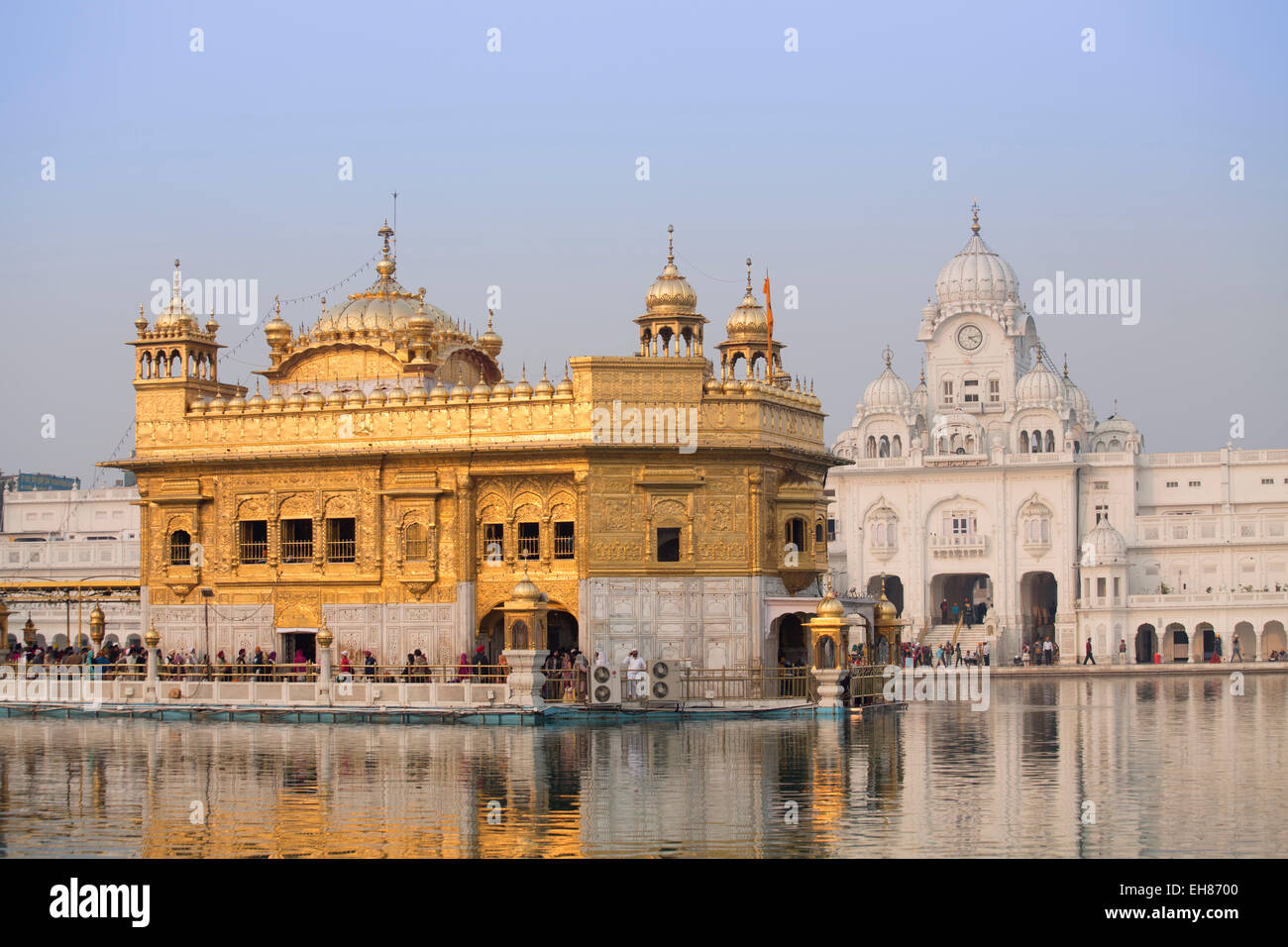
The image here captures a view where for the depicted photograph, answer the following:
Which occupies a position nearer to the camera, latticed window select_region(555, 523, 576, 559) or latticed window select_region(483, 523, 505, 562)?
latticed window select_region(555, 523, 576, 559)

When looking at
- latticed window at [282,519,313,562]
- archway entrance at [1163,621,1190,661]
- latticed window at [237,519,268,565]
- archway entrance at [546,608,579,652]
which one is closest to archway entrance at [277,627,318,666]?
latticed window at [282,519,313,562]

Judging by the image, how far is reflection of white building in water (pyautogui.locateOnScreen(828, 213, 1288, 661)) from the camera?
224ft

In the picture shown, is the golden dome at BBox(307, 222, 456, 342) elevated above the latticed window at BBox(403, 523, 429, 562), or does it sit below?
above

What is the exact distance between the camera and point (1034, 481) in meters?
71.9

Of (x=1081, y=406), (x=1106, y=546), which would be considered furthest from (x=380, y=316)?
(x=1081, y=406)

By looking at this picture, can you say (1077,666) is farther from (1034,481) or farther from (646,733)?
(646,733)

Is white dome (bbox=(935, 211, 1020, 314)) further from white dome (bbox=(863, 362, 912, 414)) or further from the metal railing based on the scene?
the metal railing

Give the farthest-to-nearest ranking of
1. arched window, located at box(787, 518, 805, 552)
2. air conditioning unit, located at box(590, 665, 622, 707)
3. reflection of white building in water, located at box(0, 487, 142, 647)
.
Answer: reflection of white building in water, located at box(0, 487, 142, 647)
arched window, located at box(787, 518, 805, 552)
air conditioning unit, located at box(590, 665, 622, 707)

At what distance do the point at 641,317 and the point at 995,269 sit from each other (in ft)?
154

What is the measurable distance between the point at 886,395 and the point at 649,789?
187 ft

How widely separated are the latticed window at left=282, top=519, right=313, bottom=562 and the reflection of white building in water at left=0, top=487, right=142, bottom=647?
17.6m

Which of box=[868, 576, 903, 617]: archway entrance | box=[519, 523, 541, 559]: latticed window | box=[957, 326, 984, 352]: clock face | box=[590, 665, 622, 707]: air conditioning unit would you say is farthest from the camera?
box=[957, 326, 984, 352]: clock face

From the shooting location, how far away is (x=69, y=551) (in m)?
67.2

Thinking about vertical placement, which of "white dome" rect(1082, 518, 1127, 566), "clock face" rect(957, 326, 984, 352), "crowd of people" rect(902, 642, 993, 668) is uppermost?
"clock face" rect(957, 326, 984, 352)
